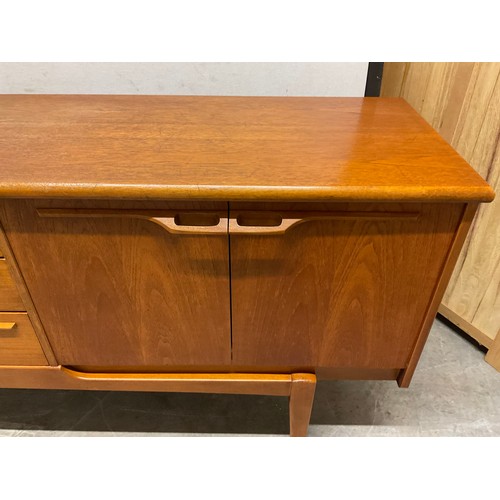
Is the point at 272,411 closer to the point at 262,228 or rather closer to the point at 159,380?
the point at 159,380

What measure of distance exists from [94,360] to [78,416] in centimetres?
38

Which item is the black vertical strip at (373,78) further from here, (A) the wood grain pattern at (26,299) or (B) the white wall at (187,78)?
(A) the wood grain pattern at (26,299)

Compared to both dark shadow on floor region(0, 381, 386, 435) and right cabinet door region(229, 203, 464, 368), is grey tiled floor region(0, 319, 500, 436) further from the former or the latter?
right cabinet door region(229, 203, 464, 368)

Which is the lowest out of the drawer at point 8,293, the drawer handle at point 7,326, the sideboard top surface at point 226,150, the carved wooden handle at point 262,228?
the drawer handle at point 7,326

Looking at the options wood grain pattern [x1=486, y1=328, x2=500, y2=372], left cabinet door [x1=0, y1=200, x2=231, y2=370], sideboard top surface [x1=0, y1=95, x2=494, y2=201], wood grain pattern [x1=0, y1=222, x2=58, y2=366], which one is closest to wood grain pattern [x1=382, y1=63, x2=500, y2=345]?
wood grain pattern [x1=486, y1=328, x2=500, y2=372]

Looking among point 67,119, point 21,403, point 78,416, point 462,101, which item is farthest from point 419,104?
point 21,403

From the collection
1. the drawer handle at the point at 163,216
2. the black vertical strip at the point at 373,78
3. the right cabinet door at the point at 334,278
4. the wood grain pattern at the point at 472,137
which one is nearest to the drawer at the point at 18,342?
the drawer handle at the point at 163,216

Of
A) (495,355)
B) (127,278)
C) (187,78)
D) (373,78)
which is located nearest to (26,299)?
(127,278)

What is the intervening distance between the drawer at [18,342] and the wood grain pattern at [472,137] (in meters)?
1.16

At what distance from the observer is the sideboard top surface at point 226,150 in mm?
615

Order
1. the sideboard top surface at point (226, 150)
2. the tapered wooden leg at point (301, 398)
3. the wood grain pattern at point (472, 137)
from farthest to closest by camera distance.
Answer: the wood grain pattern at point (472, 137) → the tapered wooden leg at point (301, 398) → the sideboard top surface at point (226, 150)

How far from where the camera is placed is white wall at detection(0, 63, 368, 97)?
1.06 meters

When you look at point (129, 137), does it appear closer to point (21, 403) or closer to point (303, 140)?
point (303, 140)

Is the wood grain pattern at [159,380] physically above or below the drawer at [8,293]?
below
